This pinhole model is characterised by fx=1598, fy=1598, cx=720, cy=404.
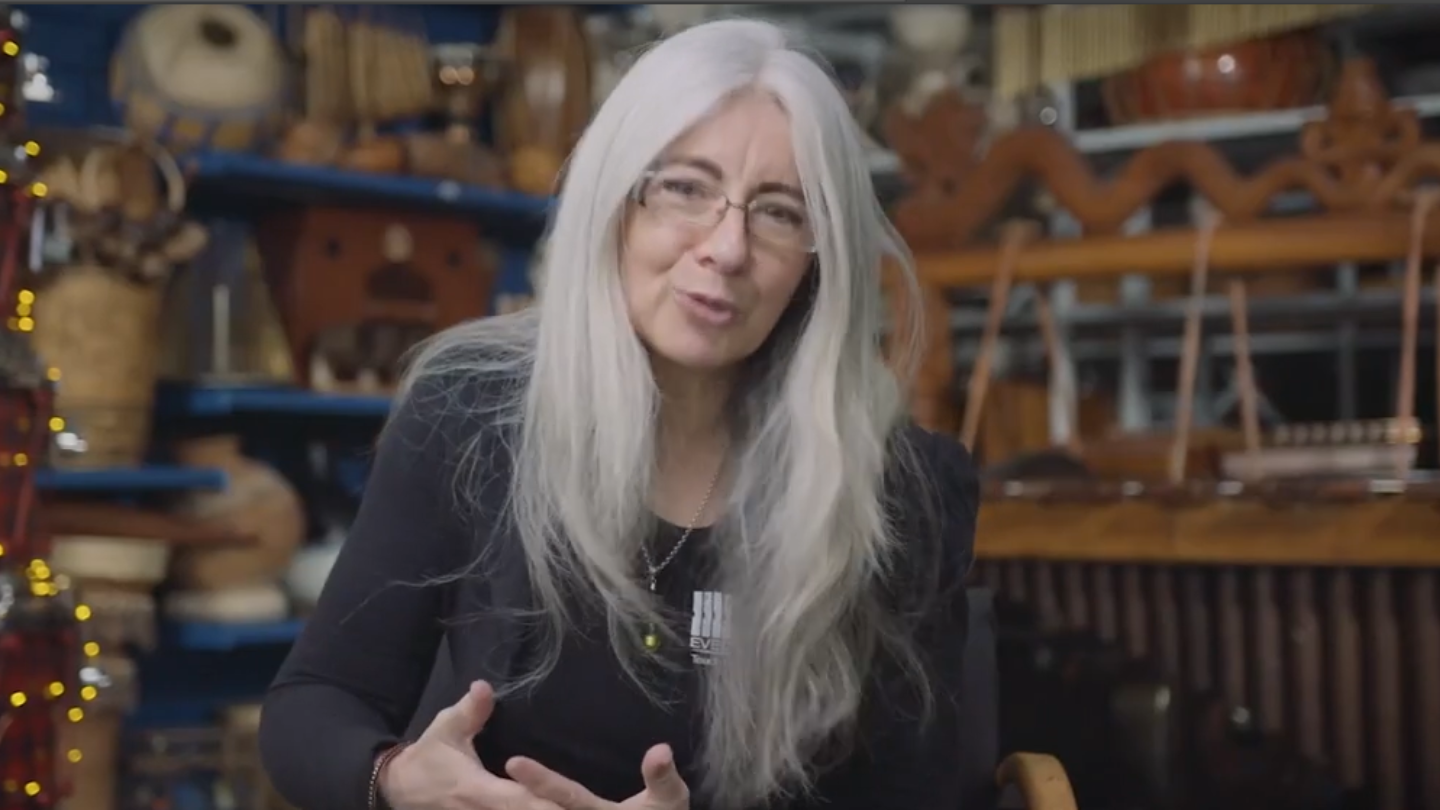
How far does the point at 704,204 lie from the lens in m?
1.12

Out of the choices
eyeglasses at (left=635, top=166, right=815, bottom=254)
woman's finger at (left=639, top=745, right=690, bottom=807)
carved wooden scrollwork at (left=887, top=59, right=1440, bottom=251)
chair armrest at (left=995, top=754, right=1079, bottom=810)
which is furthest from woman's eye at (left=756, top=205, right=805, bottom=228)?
carved wooden scrollwork at (left=887, top=59, right=1440, bottom=251)

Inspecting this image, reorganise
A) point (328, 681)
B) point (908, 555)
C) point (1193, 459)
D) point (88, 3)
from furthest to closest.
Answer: point (88, 3), point (1193, 459), point (908, 555), point (328, 681)

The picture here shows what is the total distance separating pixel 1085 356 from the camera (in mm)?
2951

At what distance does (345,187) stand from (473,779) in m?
1.75

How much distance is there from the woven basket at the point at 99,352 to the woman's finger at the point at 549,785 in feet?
Answer: 4.65

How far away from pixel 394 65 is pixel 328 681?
1817 millimetres

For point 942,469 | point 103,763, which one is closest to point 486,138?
point 103,763

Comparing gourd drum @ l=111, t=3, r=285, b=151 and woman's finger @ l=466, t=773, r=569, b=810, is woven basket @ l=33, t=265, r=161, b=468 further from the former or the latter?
woman's finger @ l=466, t=773, r=569, b=810

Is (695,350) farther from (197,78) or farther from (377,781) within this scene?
(197,78)

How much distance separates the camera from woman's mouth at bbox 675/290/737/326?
44.2 inches

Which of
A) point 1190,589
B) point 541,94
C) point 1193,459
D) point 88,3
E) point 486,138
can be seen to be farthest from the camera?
point 486,138

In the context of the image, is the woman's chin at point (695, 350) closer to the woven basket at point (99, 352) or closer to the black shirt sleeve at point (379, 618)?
the black shirt sleeve at point (379, 618)

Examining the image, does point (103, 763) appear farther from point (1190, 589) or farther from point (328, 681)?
point (1190, 589)

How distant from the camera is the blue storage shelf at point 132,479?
2.24m
